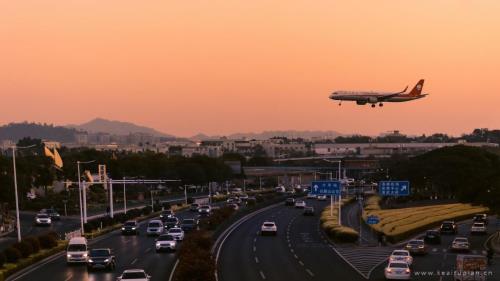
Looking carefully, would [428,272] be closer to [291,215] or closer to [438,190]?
[291,215]

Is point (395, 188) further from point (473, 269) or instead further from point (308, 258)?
point (473, 269)

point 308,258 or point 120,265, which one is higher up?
point 120,265

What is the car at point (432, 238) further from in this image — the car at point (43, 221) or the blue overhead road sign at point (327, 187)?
the car at point (43, 221)

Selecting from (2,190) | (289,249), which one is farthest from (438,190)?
(289,249)

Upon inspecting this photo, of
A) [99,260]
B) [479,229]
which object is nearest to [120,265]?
[99,260]

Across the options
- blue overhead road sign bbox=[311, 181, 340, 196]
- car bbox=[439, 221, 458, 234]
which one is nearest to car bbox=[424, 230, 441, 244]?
car bbox=[439, 221, 458, 234]

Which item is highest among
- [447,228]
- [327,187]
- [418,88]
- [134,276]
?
[418,88]
